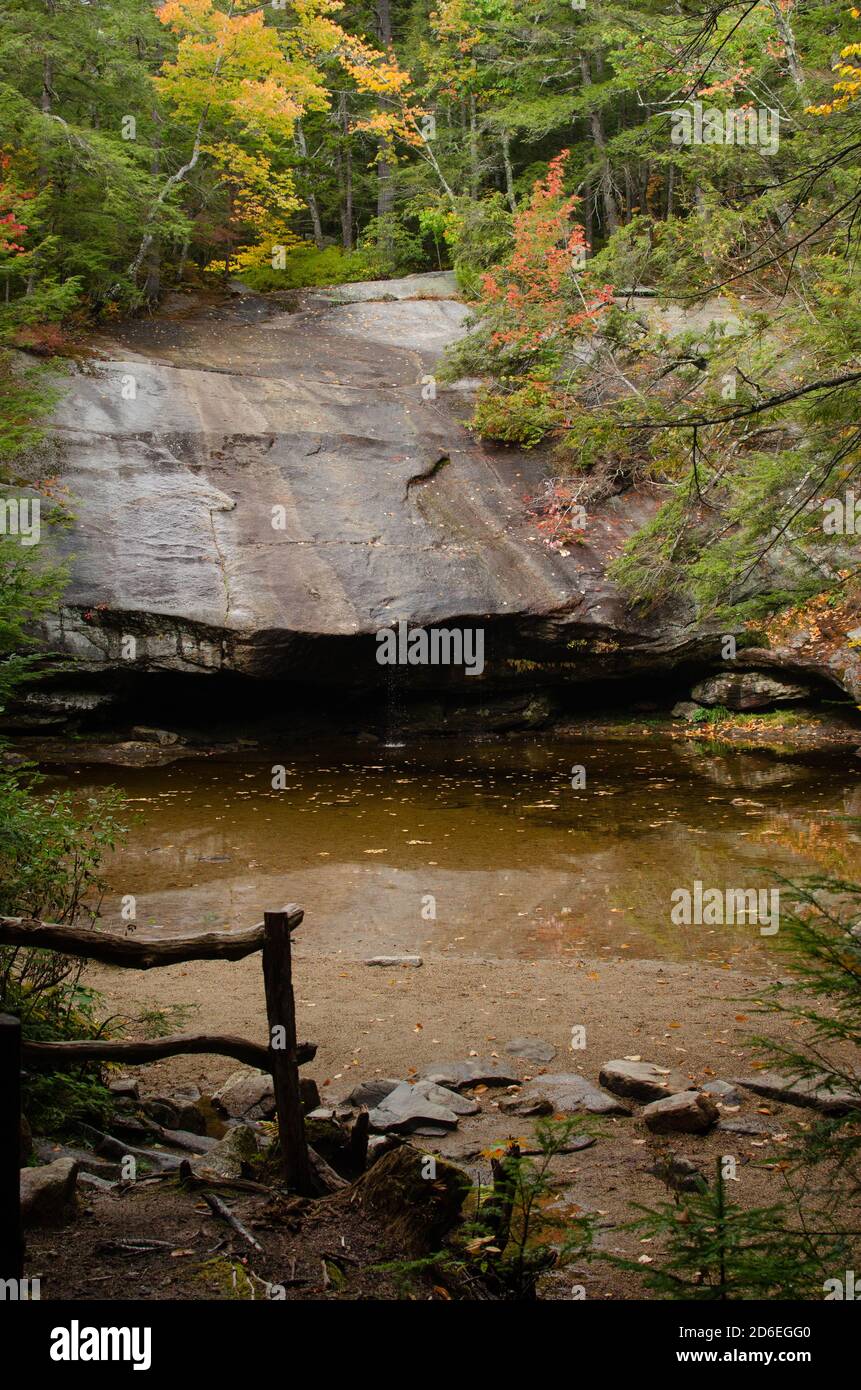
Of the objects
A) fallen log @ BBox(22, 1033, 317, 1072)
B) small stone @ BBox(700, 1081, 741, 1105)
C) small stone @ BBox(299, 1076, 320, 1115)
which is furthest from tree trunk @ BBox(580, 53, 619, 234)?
fallen log @ BBox(22, 1033, 317, 1072)

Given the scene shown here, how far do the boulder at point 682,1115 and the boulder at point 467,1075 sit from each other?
965 mm

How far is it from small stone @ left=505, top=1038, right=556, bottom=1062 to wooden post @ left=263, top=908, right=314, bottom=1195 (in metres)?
2.40

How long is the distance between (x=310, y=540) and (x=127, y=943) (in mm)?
13552

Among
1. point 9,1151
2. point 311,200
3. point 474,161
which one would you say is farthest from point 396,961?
point 311,200

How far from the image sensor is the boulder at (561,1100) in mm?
5371

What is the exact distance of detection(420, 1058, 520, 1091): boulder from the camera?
5.84m

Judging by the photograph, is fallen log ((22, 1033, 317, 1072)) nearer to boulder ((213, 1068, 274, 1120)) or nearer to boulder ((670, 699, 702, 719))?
boulder ((213, 1068, 274, 1120))

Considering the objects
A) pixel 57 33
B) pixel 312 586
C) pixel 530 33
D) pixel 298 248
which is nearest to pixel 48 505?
pixel 312 586

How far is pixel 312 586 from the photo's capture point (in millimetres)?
16328

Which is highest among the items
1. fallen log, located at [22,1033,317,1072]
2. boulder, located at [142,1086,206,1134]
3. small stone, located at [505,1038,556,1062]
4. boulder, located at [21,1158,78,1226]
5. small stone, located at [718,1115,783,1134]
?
fallen log, located at [22,1033,317,1072]

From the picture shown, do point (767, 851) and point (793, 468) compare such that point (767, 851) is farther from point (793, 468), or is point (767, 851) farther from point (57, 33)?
point (57, 33)

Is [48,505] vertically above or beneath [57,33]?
beneath

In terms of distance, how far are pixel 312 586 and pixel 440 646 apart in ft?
8.05

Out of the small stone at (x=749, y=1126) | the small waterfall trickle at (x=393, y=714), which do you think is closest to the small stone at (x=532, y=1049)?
the small stone at (x=749, y=1126)
